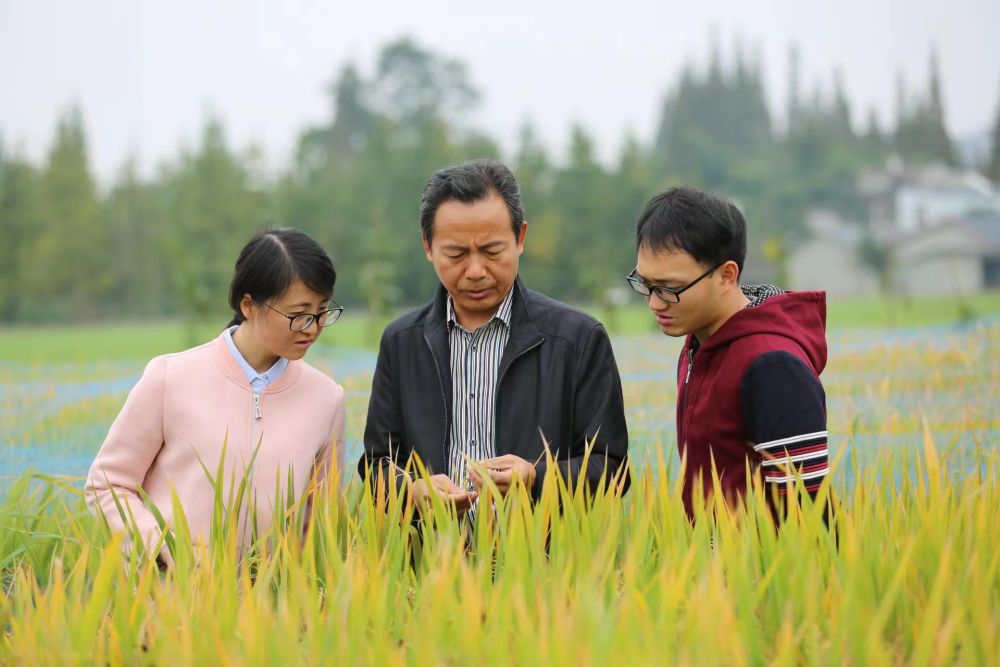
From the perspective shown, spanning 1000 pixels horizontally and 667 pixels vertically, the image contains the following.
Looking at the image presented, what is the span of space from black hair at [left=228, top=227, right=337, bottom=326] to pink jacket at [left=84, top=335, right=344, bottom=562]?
0.72ft

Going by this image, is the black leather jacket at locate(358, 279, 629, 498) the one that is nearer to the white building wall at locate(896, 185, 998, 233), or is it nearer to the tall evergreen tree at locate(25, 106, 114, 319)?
the tall evergreen tree at locate(25, 106, 114, 319)

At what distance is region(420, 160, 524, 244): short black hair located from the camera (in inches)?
108

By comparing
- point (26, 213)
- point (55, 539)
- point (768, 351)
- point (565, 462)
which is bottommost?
point (55, 539)

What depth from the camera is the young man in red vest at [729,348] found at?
2.40 metres

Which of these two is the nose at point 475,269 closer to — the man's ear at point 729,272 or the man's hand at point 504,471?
the man's hand at point 504,471

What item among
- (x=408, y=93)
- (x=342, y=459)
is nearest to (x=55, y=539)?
(x=342, y=459)

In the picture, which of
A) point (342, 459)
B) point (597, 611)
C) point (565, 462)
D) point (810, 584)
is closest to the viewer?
point (597, 611)

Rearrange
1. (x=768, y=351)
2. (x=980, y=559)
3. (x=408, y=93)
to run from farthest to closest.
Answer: (x=408, y=93) < (x=768, y=351) < (x=980, y=559)

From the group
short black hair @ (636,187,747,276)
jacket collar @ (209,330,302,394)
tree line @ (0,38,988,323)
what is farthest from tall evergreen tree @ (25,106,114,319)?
short black hair @ (636,187,747,276)

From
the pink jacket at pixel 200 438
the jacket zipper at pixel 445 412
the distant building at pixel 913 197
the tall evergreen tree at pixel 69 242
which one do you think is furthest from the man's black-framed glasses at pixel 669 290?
the distant building at pixel 913 197

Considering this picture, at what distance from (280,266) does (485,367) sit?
63 cm

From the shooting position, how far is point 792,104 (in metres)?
85.5

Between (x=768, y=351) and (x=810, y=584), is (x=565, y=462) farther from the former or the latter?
(x=810, y=584)

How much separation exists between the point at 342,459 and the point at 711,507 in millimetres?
1224
